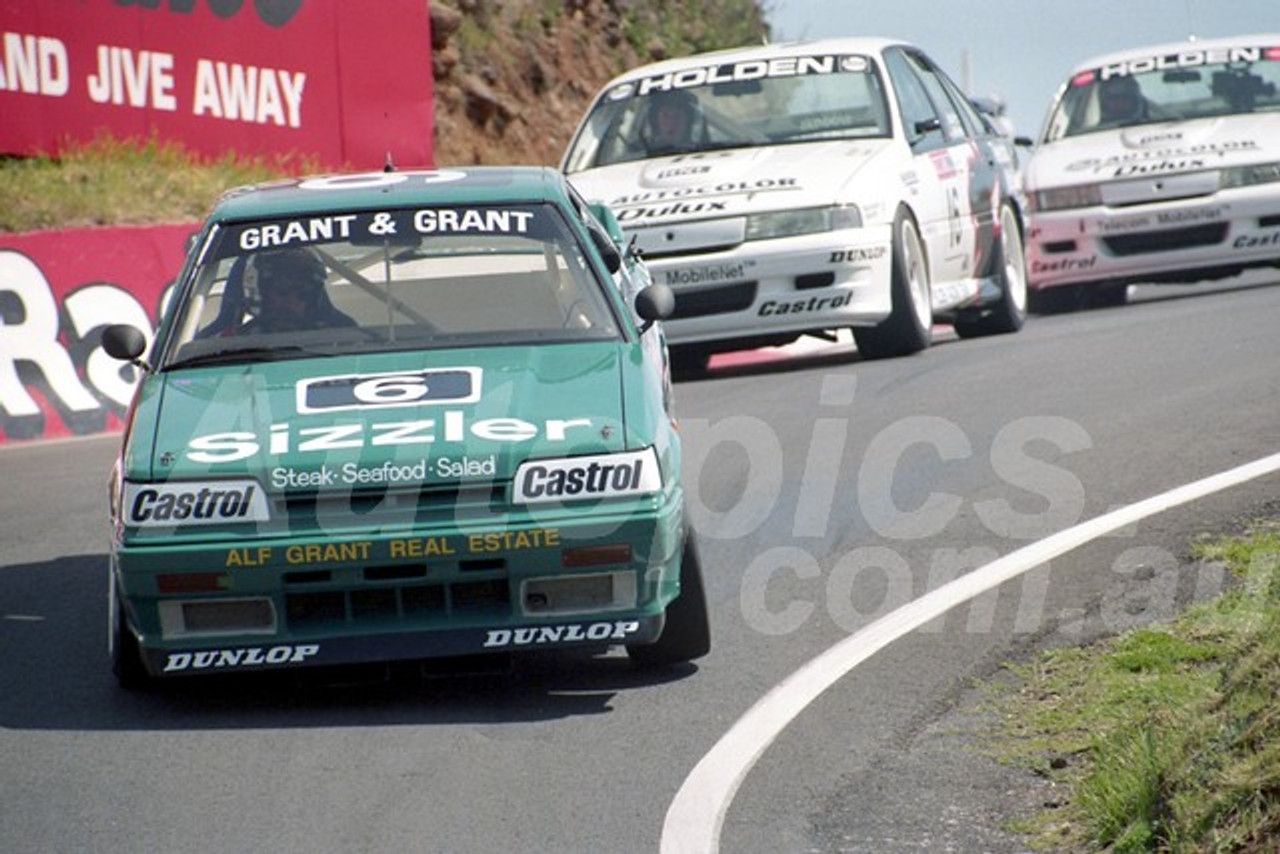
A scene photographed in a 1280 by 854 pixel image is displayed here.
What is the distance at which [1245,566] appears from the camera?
723 centimetres

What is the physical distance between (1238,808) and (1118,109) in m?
13.0

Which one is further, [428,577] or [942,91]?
[942,91]

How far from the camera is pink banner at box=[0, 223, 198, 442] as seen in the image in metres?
12.4

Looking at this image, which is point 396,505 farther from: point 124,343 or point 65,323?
point 65,323

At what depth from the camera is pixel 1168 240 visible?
15.6m

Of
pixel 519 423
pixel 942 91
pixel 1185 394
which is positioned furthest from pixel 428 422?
pixel 942 91

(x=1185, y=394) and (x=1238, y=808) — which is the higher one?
(x=1238, y=808)

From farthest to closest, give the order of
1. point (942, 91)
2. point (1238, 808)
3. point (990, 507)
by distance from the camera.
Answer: point (942, 91), point (990, 507), point (1238, 808)

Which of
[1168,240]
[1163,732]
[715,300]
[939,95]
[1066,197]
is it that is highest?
[1163,732]

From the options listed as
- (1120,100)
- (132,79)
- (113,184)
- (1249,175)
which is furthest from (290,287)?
(1120,100)

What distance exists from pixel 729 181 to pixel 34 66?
4.98 m

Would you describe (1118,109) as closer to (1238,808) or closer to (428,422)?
(428,422)

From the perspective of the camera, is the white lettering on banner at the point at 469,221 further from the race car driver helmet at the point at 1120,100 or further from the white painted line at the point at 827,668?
the race car driver helmet at the point at 1120,100

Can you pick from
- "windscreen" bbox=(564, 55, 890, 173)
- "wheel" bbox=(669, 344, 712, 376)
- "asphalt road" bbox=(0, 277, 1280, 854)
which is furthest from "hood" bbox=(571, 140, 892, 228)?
"asphalt road" bbox=(0, 277, 1280, 854)
